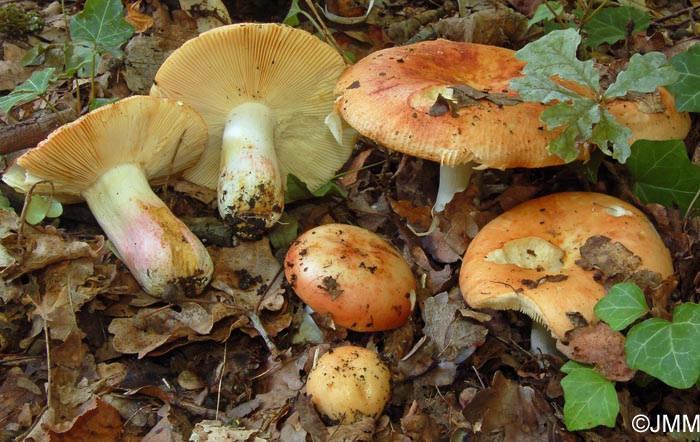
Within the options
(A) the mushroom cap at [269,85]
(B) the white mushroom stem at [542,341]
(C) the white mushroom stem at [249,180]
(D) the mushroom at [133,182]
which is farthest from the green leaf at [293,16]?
(B) the white mushroom stem at [542,341]

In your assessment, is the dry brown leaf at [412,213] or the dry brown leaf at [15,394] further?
the dry brown leaf at [412,213]

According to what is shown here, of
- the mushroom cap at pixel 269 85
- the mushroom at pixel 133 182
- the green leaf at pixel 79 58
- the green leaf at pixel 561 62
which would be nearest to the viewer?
the green leaf at pixel 561 62

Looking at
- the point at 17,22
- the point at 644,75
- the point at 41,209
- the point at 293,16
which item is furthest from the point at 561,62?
the point at 17,22

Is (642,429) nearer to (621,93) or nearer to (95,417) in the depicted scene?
(621,93)

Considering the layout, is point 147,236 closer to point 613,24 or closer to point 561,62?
point 561,62

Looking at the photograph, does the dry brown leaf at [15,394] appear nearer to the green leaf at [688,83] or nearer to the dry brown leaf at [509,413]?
the dry brown leaf at [509,413]
